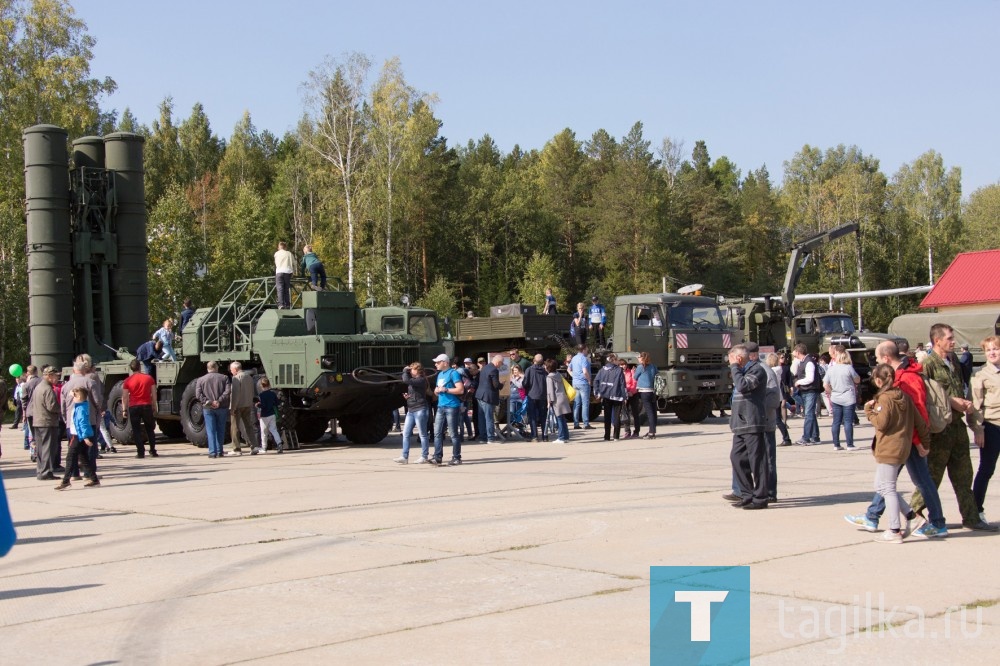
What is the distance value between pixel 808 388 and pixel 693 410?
5873mm

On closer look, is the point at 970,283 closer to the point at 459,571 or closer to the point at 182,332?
the point at 182,332

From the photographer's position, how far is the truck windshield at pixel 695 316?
22844 millimetres

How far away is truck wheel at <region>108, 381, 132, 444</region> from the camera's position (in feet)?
69.9

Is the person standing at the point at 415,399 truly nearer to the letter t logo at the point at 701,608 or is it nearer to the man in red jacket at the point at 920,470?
the man in red jacket at the point at 920,470

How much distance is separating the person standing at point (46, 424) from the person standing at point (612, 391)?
9402mm

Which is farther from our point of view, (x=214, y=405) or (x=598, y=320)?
(x=598, y=320)

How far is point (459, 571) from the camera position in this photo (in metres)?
7.52

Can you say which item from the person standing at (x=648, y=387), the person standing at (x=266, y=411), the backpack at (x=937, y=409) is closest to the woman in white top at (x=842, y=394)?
the person standing at (x=648, y=387)

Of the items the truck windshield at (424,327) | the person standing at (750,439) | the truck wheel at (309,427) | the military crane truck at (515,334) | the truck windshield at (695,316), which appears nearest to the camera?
the person standing at (750,439)

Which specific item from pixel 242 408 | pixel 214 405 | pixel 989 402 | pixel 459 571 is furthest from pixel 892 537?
pixel 242 408

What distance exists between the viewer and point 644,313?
74.7 ft

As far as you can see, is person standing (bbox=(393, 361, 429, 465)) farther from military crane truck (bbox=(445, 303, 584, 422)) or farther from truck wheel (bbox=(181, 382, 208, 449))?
military crane truck (bbox=(445, 303, 584, 422))

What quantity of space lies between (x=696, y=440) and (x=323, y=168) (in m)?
37.4

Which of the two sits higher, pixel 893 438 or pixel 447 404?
pixel 893 438
